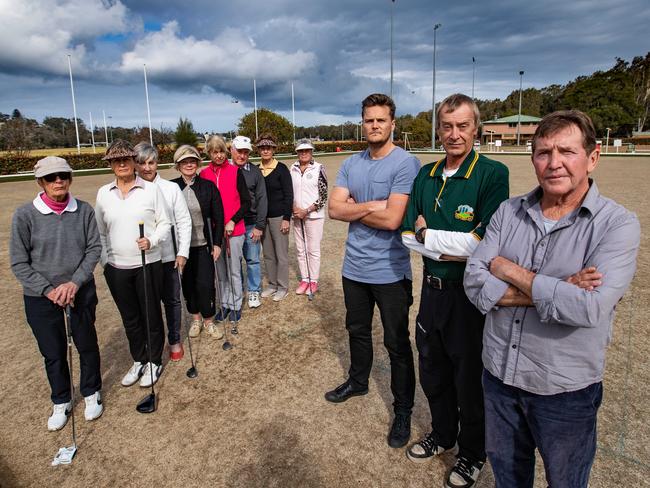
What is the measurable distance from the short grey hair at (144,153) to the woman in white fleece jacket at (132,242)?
0.42m

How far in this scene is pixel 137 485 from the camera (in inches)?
106

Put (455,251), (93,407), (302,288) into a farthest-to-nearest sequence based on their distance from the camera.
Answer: (302,288)
(93,407)
(455,251)

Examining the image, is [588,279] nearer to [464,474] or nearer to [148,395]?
[464,474]

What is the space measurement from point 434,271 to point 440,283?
8 centimetres

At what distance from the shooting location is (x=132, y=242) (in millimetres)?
3582

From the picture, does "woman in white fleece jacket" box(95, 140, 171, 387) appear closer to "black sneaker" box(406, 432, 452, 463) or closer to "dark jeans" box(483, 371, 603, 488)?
"black sneaker" box(406, 432, 452, 463)

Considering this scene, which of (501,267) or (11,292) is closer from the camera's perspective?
(501,267)

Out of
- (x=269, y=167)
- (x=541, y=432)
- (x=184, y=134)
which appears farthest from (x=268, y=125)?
(x=541, y=432)

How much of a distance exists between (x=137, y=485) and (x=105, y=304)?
375cm

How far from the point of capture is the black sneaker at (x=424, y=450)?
284cm

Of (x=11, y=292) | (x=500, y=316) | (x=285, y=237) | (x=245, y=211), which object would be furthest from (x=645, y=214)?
(x=11, y=292)

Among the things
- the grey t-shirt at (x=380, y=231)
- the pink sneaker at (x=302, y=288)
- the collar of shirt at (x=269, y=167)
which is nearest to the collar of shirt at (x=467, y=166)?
the grey t-shirt at (x=380, y=231)

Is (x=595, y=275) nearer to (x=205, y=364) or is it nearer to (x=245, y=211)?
(x=205, y=364)

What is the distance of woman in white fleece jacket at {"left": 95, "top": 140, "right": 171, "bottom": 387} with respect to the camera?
140 inches
